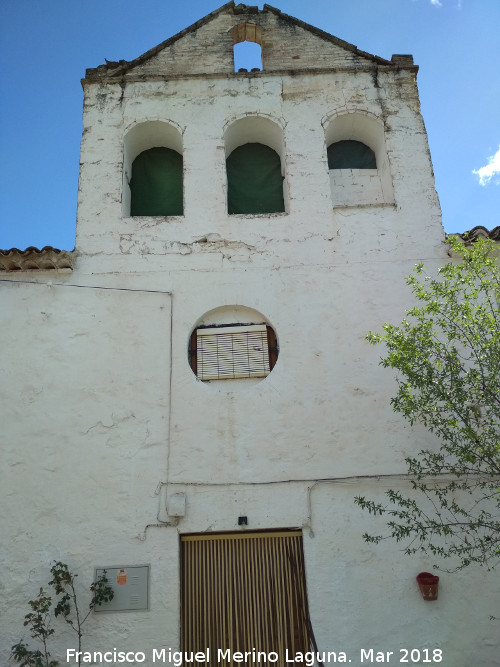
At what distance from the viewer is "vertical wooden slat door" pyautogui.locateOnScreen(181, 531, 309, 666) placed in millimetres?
6852

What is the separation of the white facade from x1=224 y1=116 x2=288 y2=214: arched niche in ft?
0.15

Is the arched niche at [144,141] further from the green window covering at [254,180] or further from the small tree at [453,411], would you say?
the small tree at [453,411]

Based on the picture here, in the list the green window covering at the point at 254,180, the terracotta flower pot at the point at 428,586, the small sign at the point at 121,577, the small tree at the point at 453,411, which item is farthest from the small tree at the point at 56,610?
the green window covering at the point at 254,180

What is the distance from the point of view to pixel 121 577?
6906 millimetres

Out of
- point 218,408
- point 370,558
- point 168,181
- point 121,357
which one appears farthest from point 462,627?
point 168,181

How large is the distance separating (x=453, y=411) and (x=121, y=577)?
4187 mm

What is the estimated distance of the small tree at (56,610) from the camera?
649 cm

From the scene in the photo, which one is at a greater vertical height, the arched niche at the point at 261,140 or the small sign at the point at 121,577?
the arched niche at the point at 261,140

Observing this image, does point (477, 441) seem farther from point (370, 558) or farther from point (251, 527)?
point (251, 527)

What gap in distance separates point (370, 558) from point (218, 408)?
2.52 metres

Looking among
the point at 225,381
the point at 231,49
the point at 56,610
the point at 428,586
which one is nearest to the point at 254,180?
the point at 231,49

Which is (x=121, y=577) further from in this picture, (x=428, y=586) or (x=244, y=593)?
(x=428, y=586)

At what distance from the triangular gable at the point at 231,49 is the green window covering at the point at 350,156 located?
1279 mm

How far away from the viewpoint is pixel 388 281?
8.49 metres
